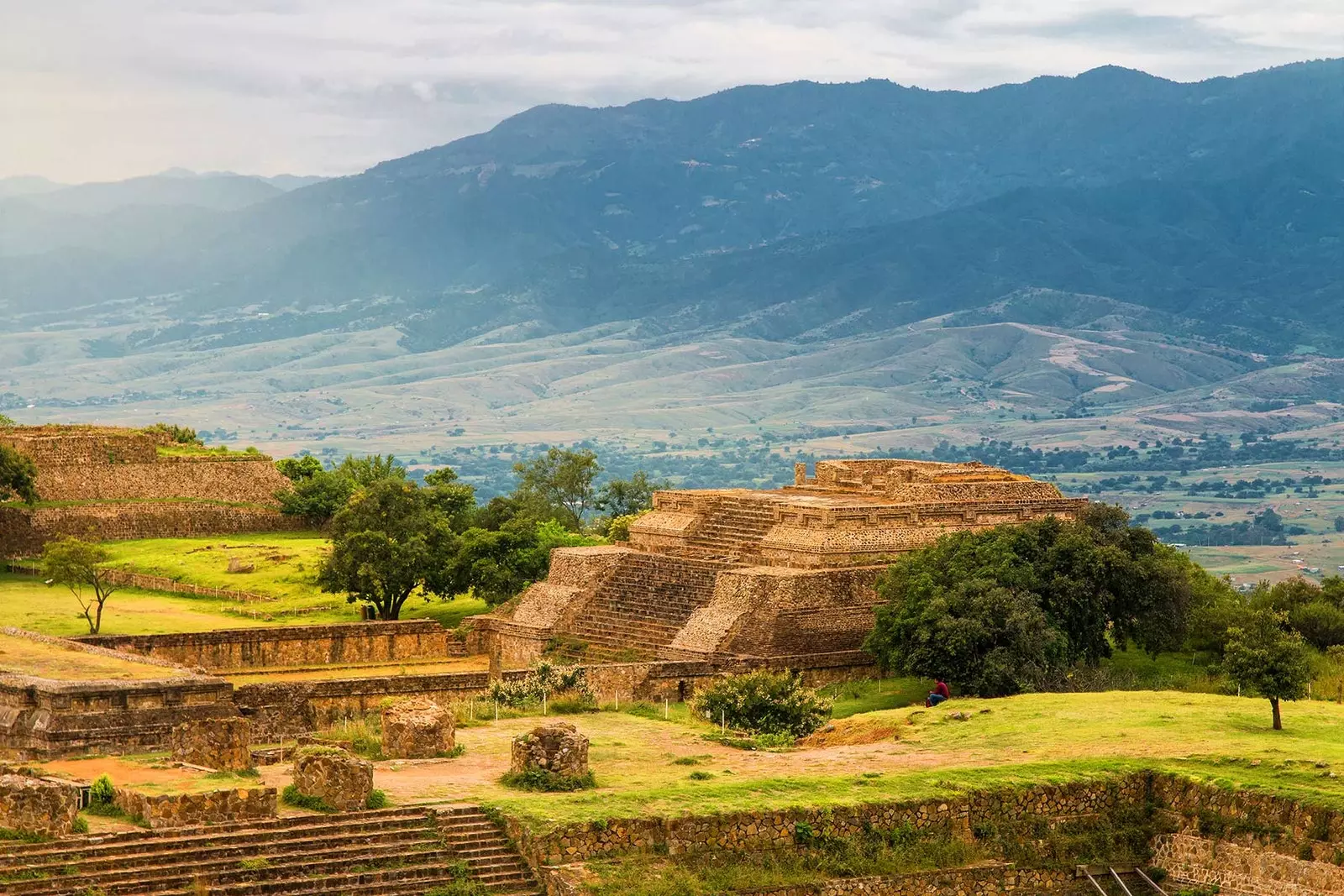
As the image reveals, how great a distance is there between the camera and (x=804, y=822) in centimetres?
2797

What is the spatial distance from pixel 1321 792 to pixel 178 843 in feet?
46.4

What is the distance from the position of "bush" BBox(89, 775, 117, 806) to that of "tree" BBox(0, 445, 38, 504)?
32.7 meters

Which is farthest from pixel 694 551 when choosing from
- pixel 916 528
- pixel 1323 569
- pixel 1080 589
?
pixel 1323 569

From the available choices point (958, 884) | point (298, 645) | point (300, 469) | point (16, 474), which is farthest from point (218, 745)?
point (300, 469)

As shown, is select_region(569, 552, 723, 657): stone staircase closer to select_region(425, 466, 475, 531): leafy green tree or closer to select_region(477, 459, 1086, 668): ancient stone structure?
select_region(477, 459, 1086, 668): ancient stone structure

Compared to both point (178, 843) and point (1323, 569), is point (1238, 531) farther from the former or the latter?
point (178, 843)

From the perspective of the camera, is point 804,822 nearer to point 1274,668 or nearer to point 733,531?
point 1274,668

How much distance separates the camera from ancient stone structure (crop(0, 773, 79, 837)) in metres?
25.4

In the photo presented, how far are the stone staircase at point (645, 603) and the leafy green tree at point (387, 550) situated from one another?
506 cm

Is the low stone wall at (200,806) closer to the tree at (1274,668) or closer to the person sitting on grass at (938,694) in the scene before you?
the tree at (1274,668)

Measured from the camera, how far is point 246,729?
1163 inches

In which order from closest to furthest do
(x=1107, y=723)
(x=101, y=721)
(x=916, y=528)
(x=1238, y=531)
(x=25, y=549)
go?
(x=101, y=721) → (x=1107, y=723) → (x=916, y=528) → (x=25, y=549) → (x=1238, y=531)

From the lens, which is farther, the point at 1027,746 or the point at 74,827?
the point at 1027,746

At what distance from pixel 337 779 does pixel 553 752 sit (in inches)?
137
